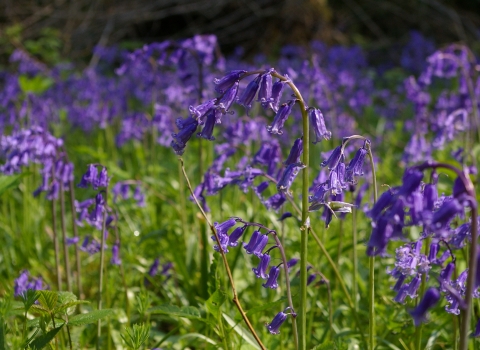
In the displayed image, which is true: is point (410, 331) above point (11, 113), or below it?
below

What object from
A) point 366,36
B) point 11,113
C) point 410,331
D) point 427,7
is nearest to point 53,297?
point 410,331

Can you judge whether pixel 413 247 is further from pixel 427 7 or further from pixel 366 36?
pixel 366 36

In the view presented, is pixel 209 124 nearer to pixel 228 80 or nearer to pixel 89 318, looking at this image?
pixel 228 80

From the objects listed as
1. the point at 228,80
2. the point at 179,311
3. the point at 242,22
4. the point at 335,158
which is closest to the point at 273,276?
the point at 179,311

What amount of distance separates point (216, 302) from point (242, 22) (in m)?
15.4

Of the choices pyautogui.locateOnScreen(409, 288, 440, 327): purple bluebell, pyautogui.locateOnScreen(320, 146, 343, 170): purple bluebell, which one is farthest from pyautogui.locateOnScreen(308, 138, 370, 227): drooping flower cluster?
pyautogui.locateOnScreen(409, 288, 440, 327): purple bluebell

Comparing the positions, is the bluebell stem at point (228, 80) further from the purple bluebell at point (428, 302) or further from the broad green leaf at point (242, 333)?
the broad green leaf at point (242, 333)

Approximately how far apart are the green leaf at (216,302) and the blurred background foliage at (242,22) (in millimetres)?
13378

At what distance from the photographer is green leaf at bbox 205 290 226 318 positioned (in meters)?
2.19

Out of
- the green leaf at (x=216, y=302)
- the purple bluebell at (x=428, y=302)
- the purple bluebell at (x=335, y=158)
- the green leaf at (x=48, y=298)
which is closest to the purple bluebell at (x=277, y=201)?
the green leaf at (x=216, y=302)

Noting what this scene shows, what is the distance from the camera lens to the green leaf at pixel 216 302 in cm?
219

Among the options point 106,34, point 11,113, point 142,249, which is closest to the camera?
point 142,249

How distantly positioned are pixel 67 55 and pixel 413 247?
14.9 meters

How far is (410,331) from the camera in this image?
108 inches
